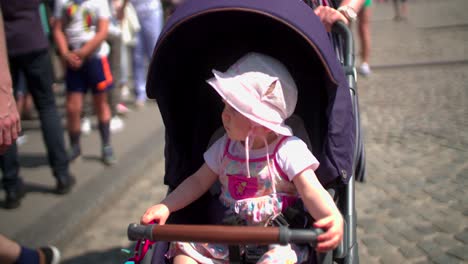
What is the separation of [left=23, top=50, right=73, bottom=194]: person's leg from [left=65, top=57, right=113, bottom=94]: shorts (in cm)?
68

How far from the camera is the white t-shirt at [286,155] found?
217 centimetres

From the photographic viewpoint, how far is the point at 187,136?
262 centimetres

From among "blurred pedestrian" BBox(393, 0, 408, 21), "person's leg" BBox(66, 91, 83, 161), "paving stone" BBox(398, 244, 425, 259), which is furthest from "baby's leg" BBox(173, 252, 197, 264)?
"blurred pedestrian" BBox(393, 0, 408, 21)

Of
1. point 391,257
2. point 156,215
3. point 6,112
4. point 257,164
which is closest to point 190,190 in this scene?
point 156,215

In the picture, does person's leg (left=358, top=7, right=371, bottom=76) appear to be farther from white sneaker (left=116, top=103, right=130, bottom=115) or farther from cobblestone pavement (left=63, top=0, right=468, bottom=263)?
white sneaker (left=116, top=103, right=130, bottom=115)

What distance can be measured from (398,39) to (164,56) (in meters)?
11.2

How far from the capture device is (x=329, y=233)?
191 cm

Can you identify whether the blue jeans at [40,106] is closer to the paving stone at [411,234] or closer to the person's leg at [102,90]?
the person's leg at [102,90]

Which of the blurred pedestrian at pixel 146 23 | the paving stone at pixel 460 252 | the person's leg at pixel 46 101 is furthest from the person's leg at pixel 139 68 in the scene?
the paving stone at pixel 460 252

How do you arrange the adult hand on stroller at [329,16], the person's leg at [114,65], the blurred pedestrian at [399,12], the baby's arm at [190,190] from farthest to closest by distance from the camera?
1. the blurred pedestrian at [399,12]
2. the person's leg at [114,65]
3. the adult hand on stroller at [329,16]
4. the baby's arm at [190,190]

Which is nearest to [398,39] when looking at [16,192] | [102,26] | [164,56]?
[102,26]

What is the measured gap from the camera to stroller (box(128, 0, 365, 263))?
2.05 m

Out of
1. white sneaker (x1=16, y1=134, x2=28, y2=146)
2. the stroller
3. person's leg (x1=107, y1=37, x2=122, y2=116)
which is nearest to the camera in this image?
the stroller

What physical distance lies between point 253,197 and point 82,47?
3.39 m
